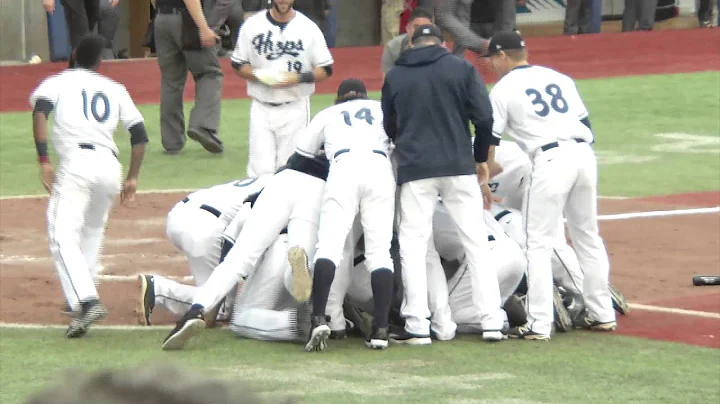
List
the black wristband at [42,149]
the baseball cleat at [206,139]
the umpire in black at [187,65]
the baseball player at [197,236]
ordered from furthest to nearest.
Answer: the baseball cleat at [206,139]
the umpire in black at [187,65]
the baseball player at [197,236]
the black wristband at [42,149]

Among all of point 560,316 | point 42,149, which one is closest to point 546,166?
point 560,316

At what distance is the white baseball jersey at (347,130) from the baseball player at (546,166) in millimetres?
691

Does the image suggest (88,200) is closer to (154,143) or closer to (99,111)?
(99,111)

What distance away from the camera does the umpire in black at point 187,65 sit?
43.2 feet

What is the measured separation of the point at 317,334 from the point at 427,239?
884 millimetres

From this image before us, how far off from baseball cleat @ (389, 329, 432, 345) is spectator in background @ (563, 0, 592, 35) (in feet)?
67.1

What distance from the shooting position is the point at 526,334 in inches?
291

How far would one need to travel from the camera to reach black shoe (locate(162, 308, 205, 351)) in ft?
22.5

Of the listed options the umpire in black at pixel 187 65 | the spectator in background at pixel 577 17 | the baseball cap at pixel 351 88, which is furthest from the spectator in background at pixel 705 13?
the baseball cap at pixel 351 88

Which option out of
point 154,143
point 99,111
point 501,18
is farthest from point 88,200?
point 501,18

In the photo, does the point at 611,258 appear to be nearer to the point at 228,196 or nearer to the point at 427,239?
the point at 427,239

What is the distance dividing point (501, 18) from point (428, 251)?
37.7ft

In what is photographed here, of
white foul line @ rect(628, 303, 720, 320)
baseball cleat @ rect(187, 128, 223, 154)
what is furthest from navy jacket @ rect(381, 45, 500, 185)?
baseball cleat @ rect(187, 128, 223, 154)

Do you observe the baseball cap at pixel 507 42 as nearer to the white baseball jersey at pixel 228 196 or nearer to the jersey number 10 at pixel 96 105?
the white baseball jersey at pixel 228 196
